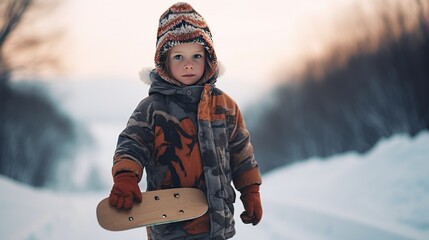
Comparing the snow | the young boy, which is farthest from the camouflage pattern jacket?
the snow

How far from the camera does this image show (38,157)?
318cm

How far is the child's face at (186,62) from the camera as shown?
1398mm

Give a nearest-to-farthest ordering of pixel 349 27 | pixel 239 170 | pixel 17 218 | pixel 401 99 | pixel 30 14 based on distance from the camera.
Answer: pixel 239 170, pixel 17 218, pixel 30 14, pixel 401 99, pixel 349 27

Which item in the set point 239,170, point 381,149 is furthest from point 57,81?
point 381,149

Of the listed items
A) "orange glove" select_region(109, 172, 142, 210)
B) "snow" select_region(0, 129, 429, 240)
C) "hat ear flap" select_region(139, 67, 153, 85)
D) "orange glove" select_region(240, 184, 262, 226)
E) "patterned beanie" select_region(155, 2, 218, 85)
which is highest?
"patterned beanie" select_region(155, 2, 218, 85)

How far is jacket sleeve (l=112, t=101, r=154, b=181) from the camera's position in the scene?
1234 mm

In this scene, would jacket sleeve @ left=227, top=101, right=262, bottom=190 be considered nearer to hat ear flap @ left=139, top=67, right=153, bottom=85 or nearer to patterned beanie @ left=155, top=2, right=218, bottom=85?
patterned beanie @ left=155, top=2, right=218, bottom=85

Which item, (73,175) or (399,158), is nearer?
(399,158)

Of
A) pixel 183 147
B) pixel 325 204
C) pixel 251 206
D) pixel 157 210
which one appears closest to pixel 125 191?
pixel 157 210

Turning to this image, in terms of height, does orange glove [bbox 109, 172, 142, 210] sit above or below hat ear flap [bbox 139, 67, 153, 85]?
below

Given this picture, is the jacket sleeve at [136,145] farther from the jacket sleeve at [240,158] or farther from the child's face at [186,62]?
the jacket sleeve at [240,158]

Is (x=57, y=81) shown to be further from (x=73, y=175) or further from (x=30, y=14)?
(x=73, y=175)

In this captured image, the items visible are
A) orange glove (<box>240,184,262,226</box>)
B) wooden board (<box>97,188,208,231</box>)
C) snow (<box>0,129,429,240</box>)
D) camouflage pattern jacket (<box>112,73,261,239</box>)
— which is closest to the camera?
wooden board (<box>97,188,208,231</box>)

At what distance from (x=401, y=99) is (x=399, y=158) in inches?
18.4
